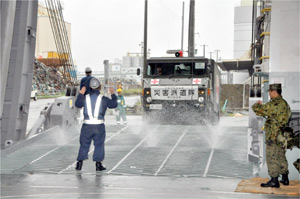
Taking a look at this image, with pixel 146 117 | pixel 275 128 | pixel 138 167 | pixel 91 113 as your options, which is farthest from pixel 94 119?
pixel 146 117

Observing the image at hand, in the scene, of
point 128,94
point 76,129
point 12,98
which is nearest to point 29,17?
point 12,98

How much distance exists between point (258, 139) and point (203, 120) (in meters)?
8.97

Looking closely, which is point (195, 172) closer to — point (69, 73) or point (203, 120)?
point (69, 73)

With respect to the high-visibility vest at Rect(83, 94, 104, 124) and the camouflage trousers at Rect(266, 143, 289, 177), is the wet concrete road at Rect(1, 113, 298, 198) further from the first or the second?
the high-visibility vest at Rect(83, 94, 104, 124)

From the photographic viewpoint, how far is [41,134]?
1235 cm

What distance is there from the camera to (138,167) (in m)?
9.62

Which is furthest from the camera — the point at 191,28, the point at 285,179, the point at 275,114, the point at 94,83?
the point at 191,28

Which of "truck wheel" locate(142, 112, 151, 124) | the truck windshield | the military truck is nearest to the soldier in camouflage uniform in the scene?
the military truck

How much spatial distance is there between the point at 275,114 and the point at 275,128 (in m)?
0.21

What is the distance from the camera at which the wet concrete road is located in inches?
298

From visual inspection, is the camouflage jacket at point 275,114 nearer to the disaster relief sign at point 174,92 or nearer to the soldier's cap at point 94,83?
the soldier's cap at point 94,83

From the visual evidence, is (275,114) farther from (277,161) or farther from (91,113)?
(91,113)

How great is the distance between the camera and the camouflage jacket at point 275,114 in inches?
300

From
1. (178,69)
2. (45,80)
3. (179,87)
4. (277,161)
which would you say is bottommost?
(277,161)
